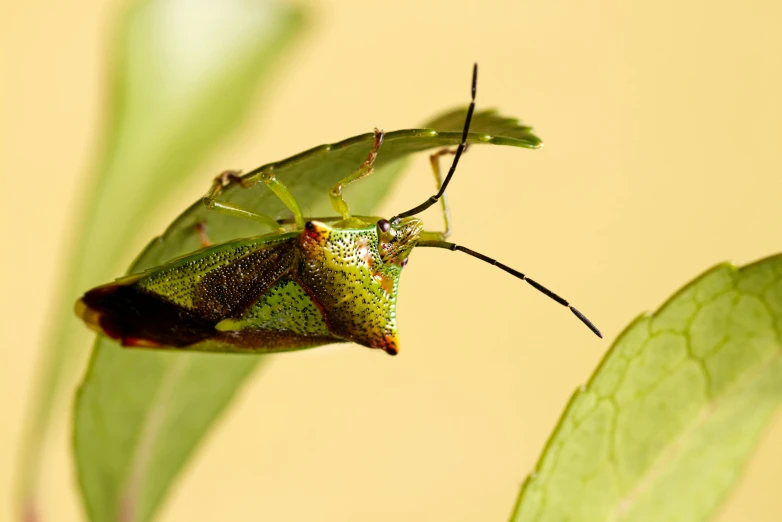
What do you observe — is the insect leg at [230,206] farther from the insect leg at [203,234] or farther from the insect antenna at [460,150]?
the insect antenna at [460,150]

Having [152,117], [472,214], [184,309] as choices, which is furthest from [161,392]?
[472,214]

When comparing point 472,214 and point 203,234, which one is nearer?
point 203,234

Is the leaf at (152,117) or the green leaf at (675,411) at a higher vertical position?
the leaf at (152,117)

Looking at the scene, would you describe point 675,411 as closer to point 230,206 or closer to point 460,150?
point 460,150

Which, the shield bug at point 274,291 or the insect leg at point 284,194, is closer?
the insect leg at point 284,194

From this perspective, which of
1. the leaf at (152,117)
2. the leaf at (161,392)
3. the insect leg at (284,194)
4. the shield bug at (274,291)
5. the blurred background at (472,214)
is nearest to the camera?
the insect leg at (284,194)

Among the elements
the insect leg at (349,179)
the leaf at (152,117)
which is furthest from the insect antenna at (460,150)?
the leaf at (152,117)
